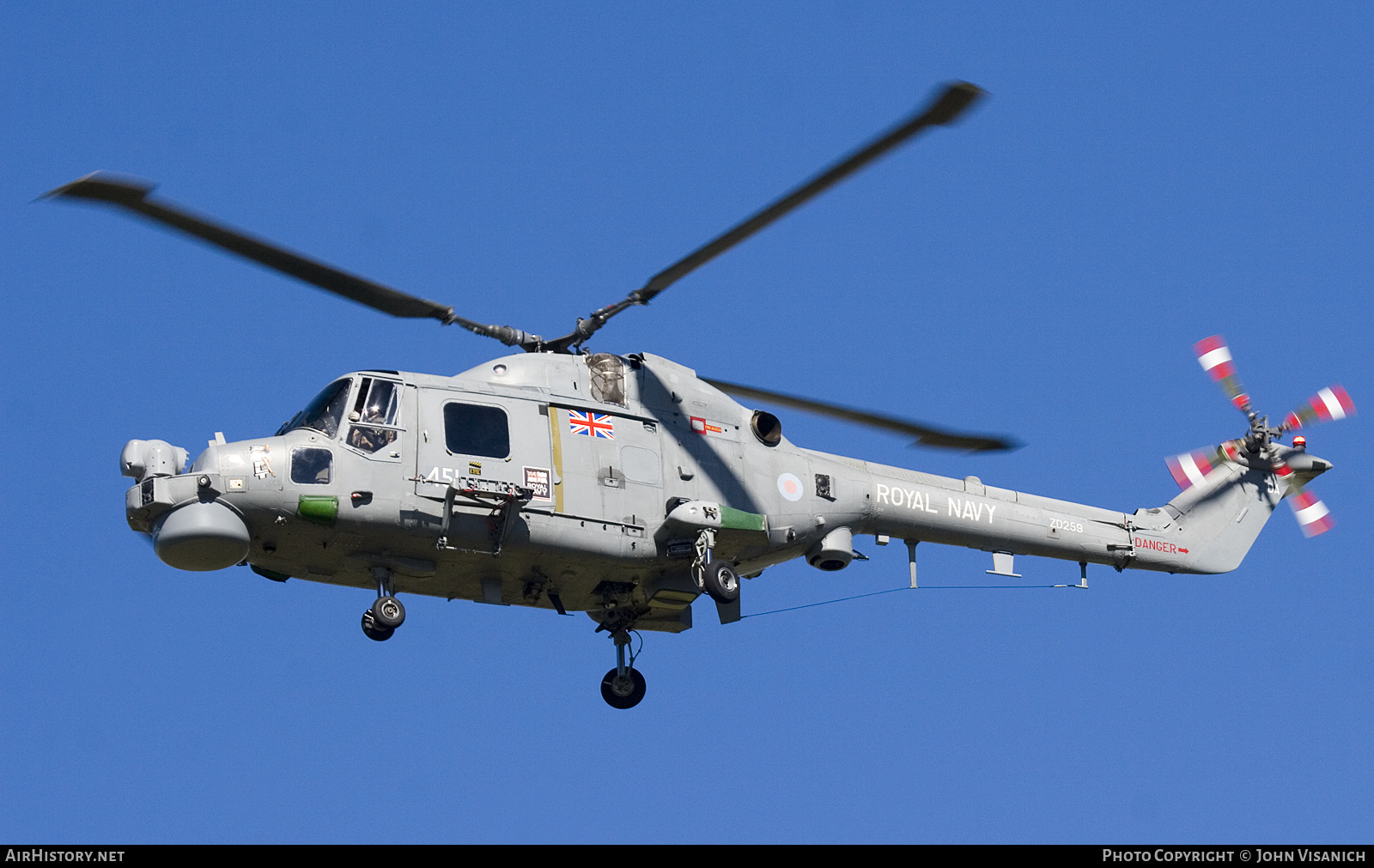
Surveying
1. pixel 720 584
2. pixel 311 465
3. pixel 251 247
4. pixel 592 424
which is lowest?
pixel 720 584

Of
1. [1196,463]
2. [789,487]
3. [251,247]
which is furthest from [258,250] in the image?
[1196,463]

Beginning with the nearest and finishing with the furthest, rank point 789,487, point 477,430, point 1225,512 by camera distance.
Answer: point 477,430 → point 789,487 → point 1225,512

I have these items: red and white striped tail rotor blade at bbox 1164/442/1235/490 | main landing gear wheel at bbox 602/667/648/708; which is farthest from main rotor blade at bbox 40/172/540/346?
red and white striped tail rotor blade at bbox 1164/442/1235/490

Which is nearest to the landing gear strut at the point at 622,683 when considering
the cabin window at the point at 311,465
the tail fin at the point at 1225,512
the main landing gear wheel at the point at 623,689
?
the main landing gear wheel at the point at 623,689

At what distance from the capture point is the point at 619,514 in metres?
21.2

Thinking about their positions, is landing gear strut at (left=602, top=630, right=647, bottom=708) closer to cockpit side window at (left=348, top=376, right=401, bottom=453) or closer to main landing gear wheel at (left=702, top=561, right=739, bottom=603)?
main landing gear wheel at (left=702, top=561, right=739, bottom=603)

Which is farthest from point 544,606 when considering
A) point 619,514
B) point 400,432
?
point 400,432

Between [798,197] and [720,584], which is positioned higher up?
[798,197]

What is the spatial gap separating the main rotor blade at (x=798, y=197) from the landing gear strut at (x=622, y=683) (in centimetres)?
396

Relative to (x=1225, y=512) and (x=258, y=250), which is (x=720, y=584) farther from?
(x=1225, y=512)

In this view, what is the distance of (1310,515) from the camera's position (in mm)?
A: 26375

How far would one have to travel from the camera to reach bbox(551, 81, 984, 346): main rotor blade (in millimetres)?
17969

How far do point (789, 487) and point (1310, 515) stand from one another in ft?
28.7
